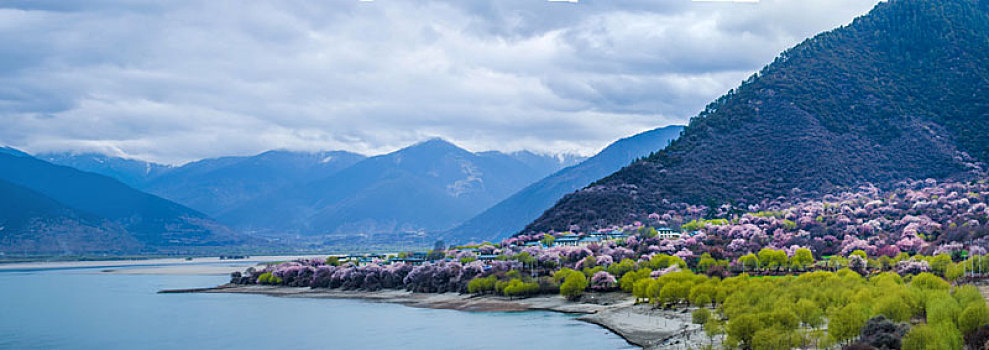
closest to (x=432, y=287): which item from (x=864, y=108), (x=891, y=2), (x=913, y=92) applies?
(x=864, y=108)

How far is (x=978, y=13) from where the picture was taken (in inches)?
7032

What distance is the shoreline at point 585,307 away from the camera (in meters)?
60.8

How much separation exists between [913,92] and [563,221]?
233 ft

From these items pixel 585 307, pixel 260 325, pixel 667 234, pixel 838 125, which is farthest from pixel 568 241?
pixel 838 125

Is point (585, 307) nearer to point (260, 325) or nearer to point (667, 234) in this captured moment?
point (260, 325)

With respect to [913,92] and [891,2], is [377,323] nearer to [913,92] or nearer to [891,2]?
[913,92]

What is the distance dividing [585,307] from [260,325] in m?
29.2

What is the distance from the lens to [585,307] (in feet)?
271

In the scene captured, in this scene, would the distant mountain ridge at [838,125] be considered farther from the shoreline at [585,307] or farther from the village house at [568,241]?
the shoreline at [585,307]

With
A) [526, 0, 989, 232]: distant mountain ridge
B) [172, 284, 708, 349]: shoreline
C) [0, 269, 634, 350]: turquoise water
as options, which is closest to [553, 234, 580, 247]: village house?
[526, 0, 989, 232]: distant mountain ridge

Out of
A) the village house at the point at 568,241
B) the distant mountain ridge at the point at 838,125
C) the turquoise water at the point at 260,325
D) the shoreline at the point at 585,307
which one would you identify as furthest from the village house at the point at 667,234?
the turquoise water at the point at 260,325

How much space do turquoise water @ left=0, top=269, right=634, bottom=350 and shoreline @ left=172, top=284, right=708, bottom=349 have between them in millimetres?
2122

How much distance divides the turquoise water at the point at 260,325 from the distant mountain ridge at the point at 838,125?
62041 millimetres

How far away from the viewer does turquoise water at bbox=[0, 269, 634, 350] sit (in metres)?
65.7
